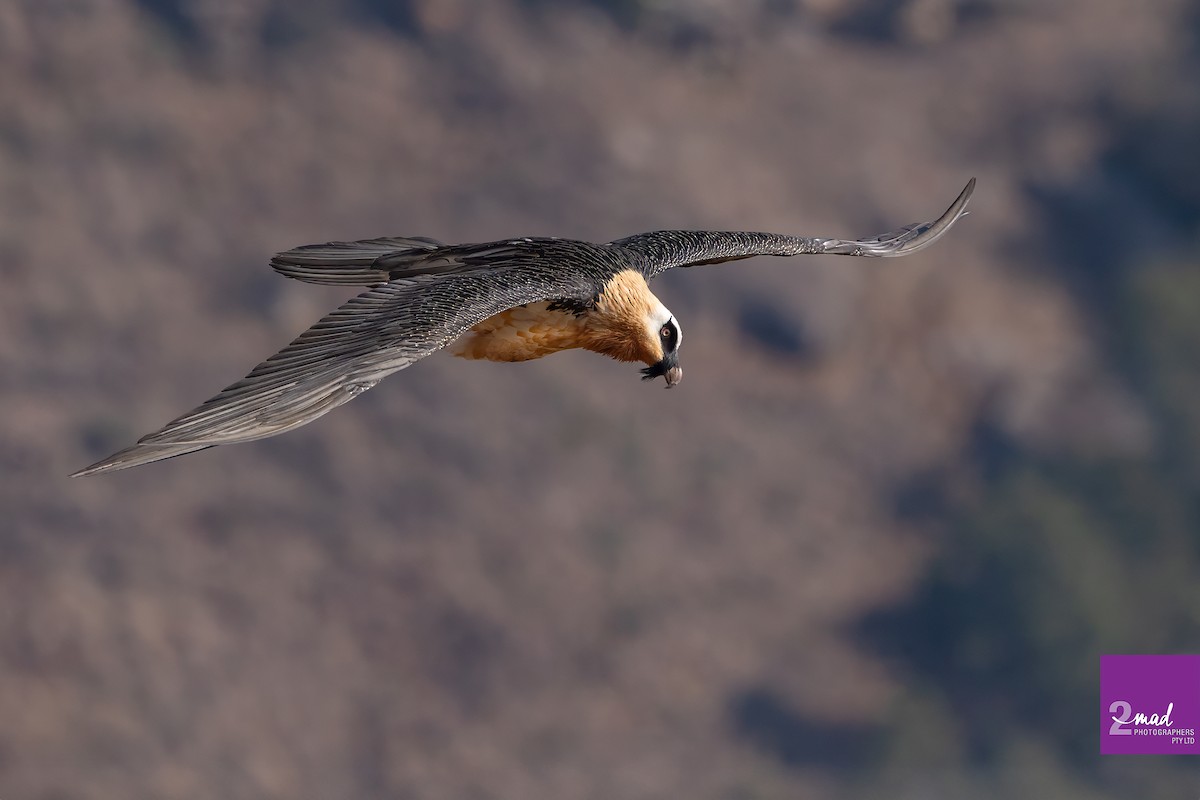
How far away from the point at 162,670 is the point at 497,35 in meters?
22.6

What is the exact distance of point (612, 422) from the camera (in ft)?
152

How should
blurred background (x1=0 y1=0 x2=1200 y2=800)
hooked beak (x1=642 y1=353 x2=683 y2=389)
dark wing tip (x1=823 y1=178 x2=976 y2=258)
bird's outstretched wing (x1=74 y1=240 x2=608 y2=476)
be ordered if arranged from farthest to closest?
blurred background (x1=0 y1=0 x2=1200 y2=800)
dark wing tip (x1=823 y1=178 x2=976 y2=258)
hooked beak (x1=642 y1=353 x2=683 y2=389)
bird's outstretched wing (x1=74 y1=240 x2=608 y2=476)

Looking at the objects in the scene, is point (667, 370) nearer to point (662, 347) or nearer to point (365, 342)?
point (662, 347)

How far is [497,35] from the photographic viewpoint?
52188mm

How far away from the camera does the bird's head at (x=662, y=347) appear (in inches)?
495

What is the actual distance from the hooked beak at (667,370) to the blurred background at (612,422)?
30.8 meters

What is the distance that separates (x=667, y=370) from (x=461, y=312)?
8.36 feet

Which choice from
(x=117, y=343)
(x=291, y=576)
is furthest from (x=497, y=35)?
(x=291, y=576)

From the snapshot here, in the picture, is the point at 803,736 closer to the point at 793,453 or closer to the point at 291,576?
the point at 793,453

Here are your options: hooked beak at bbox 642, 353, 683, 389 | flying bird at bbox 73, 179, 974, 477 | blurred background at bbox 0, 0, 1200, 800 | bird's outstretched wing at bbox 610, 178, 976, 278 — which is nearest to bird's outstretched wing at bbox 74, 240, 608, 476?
Answer: flying bird at bbox 73, 179, 974, 477

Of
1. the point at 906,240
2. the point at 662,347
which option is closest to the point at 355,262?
the point at 662,347

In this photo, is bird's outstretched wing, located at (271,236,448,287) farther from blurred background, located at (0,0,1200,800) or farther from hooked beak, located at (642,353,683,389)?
blurred background, located at (0,0,1200,800)

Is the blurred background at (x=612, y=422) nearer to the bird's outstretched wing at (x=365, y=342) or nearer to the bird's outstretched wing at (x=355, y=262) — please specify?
the bird's outstretched wing at (x=355, y=262)

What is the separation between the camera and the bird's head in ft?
41.2
